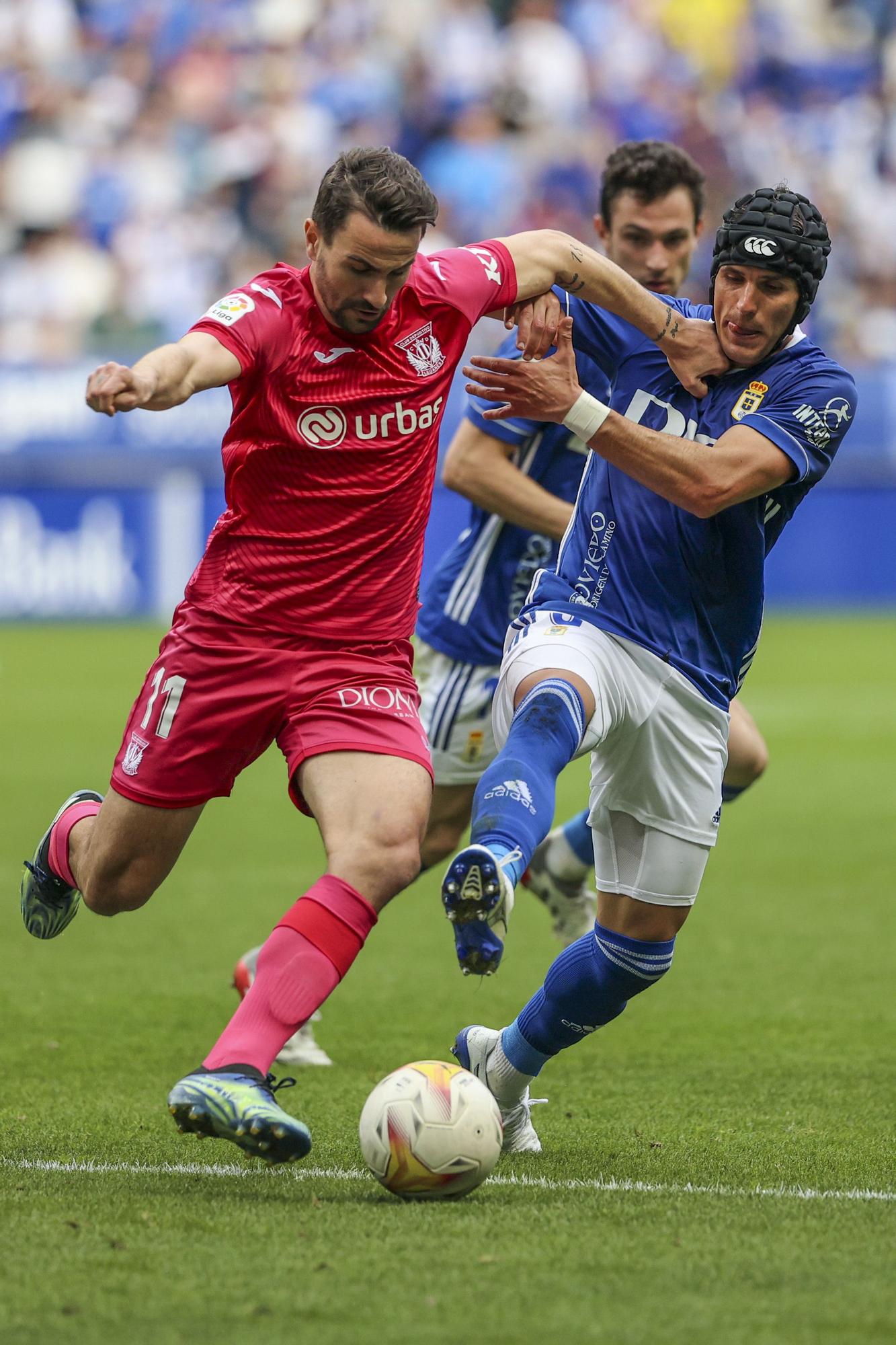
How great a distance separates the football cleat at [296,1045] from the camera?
19.3 feet

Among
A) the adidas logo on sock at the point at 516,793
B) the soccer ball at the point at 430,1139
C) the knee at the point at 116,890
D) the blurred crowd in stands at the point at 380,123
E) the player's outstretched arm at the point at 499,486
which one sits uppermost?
the blurred crowd in stands at the point at 380,123

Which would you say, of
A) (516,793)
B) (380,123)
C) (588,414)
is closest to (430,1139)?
(516,793)

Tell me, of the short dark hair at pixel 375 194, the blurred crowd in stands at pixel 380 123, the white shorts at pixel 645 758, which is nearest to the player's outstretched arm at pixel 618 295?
the short dark hair at pixel 375 194

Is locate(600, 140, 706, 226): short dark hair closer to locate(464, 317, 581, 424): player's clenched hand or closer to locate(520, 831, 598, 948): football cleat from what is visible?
locate(464, 317, 581, 424): player's clenched hand

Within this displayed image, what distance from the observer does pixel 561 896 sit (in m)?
6.99

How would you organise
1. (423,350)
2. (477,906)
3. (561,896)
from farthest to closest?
(561,896) → (423,350) → (477,906)

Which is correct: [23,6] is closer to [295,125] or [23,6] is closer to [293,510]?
[295,125]

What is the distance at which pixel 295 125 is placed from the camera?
76.1 feet

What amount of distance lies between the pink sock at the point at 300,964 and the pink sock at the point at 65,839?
1072 mm

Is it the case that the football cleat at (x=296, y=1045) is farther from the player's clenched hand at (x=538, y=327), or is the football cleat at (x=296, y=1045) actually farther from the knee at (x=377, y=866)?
the player's clenched hand at (x=538, y=327)

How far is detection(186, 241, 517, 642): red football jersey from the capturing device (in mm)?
4480

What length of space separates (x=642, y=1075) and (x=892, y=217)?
19330mm

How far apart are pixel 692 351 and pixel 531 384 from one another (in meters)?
0.50

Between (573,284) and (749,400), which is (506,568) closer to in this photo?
(573,284)
